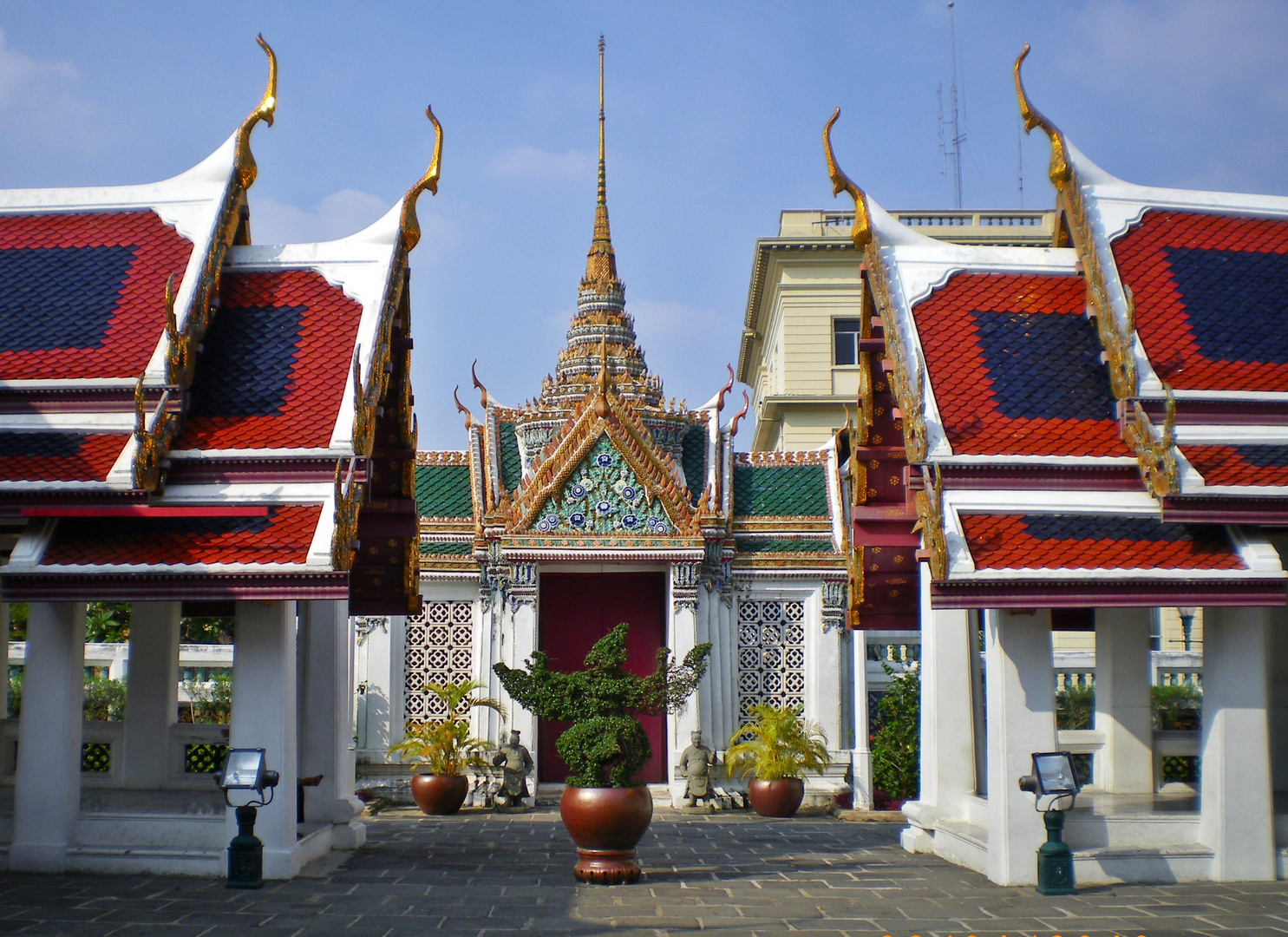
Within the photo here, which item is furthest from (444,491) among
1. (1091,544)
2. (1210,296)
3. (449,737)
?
(1091,544)

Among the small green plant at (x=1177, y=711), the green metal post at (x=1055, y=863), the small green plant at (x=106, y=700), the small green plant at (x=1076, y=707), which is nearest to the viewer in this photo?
the green metal post at (x=1055, y=863)

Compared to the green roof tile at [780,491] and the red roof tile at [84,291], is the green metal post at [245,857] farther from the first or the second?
the green roof tile at [780,491]

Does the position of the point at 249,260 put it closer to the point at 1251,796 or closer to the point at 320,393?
the point at 320,393

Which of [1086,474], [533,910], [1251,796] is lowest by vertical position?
[533,910]

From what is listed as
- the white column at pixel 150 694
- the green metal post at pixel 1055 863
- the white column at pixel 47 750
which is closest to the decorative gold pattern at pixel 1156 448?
the green metal post at pixel 1055 863

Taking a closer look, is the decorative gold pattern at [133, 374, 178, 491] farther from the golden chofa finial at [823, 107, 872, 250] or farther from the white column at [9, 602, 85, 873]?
the golden chofa finial at [823, 107, 872, 250]

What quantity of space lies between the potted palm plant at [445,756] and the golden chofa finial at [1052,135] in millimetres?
8413

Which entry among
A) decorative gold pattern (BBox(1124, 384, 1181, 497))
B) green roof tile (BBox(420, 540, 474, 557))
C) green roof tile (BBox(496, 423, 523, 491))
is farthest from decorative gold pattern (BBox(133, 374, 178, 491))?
green roof tile (BBox(496, 423, 523, 491))

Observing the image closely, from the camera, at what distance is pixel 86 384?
10.4m

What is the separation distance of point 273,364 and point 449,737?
5657 mm

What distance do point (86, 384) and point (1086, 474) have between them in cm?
766

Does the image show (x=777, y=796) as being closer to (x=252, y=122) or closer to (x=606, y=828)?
(x=606, y=828)

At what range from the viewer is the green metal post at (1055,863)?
346 inches

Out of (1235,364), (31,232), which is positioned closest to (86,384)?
(31,232)
